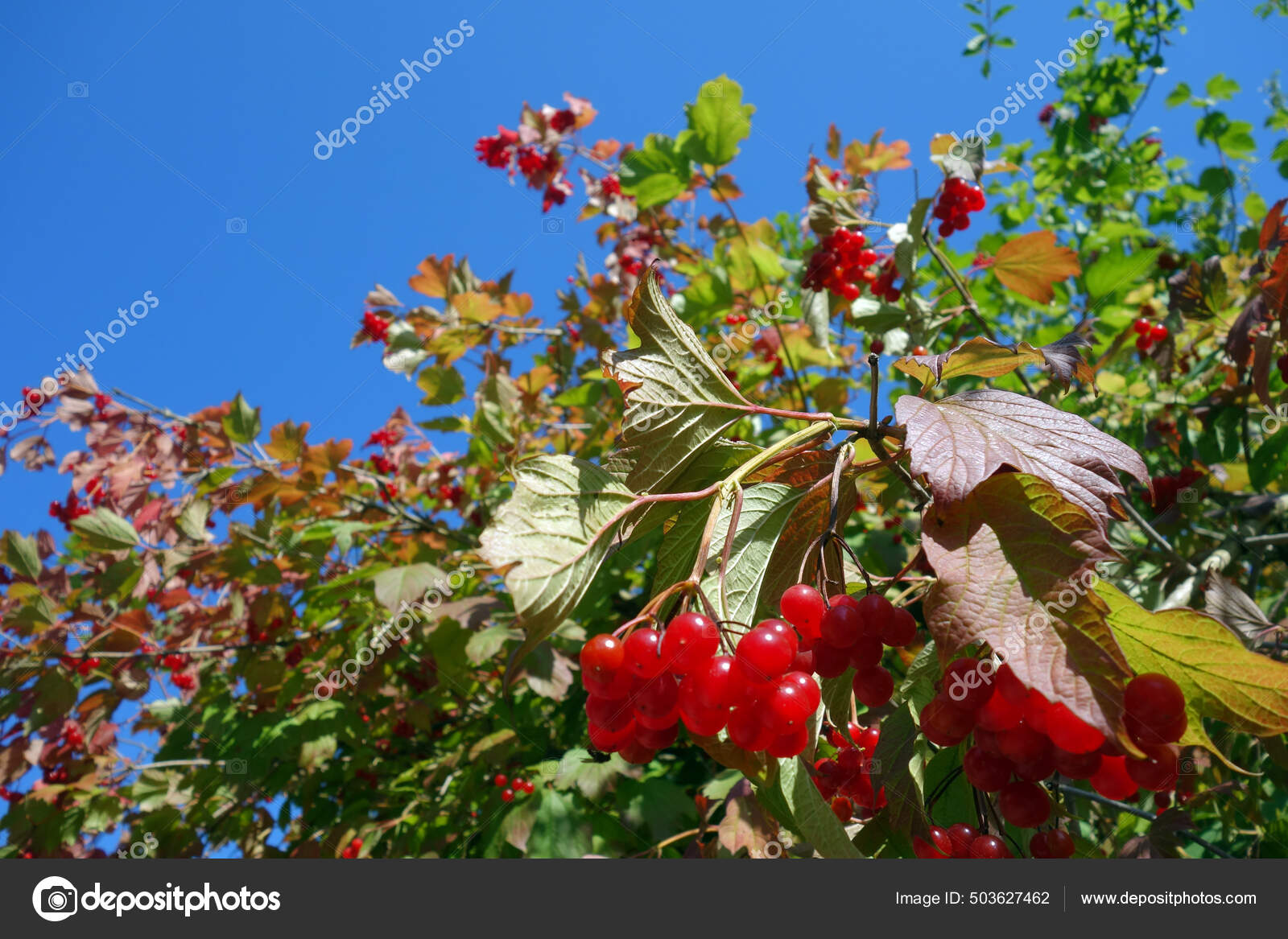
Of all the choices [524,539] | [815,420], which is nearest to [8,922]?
[524,539]

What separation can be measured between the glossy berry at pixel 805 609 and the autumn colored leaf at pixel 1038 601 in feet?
0.47

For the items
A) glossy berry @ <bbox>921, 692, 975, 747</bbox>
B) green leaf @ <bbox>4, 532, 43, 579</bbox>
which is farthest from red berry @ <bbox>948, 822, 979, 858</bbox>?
green leaf @ <bbox>4, 532, 43, 579</bbox>

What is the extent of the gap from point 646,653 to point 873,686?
29 centimetres

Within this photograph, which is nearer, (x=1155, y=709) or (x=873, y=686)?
(x=1155, y=709)

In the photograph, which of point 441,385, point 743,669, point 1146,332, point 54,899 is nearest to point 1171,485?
point 1146,332

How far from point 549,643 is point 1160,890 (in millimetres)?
1652

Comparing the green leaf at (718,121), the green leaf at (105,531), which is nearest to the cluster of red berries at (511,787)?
the green leaf at (105,531)

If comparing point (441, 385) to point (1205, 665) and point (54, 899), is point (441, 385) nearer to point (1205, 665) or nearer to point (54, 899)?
point (54, 899)

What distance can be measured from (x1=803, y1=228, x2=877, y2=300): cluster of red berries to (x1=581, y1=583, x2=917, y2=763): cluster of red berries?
5.48 ft

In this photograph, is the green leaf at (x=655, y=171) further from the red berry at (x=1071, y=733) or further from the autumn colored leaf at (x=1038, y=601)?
the red berry at (x=1071, y=733)

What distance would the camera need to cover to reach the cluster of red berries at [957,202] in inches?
85.0

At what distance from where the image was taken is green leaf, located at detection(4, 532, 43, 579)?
2.87 metres

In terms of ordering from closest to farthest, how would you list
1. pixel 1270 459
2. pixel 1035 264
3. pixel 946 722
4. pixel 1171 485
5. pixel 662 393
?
pixel 946 722, pixel 662 393, pixel 1270 459, pixel 1035 264, pixel 1171 485

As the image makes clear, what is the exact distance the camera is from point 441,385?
286 centimetres
